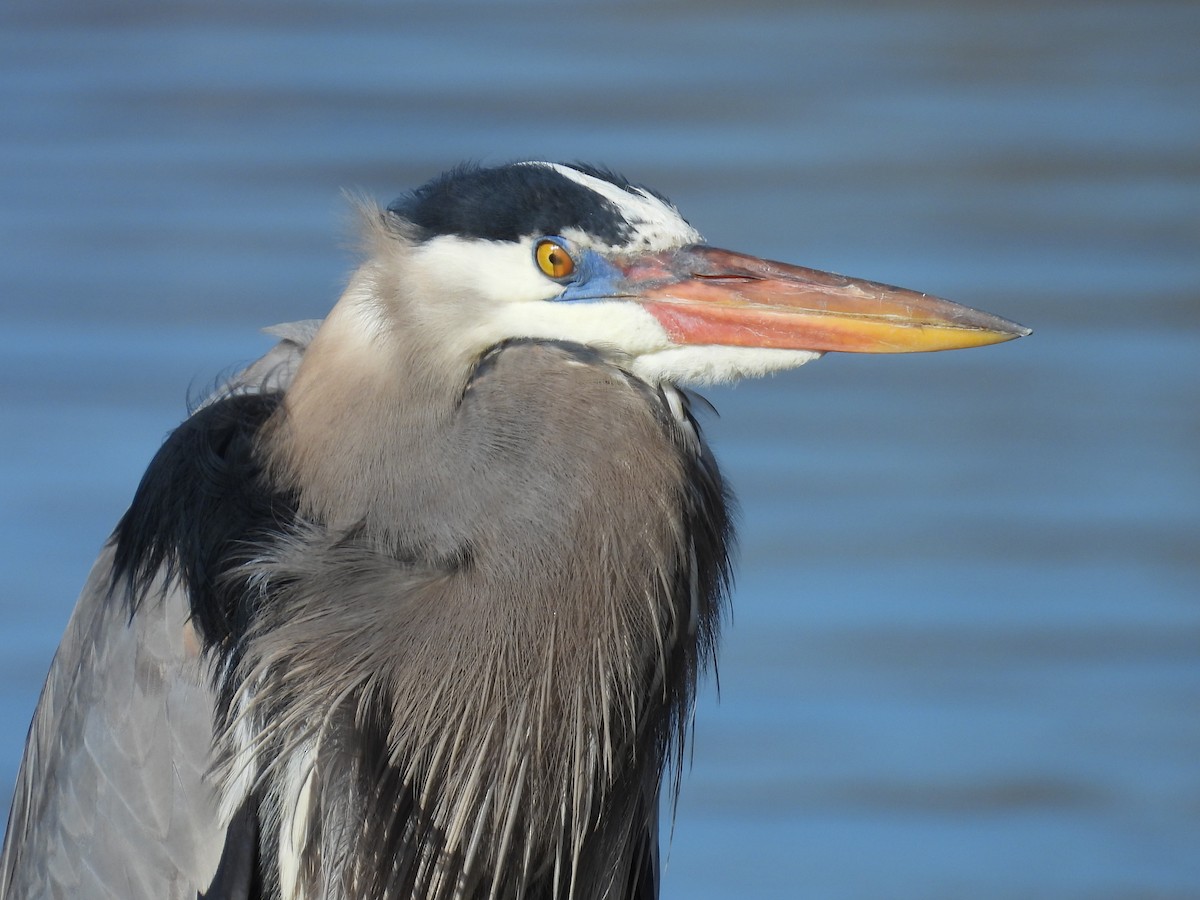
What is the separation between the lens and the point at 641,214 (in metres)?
2.24

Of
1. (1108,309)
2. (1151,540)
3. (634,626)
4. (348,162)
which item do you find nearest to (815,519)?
(1151,540)

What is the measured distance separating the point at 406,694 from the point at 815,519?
3.00 metres

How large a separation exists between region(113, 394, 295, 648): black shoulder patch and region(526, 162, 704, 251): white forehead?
0.53 meters

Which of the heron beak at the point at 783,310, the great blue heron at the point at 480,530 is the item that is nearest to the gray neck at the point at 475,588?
the great blue heron at the point at 480,530

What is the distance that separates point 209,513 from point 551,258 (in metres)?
0.56

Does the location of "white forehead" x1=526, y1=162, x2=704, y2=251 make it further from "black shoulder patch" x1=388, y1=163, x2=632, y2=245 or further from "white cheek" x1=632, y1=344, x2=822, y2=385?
"white cheek" x1=632, y1=344, x2=822, y2=385

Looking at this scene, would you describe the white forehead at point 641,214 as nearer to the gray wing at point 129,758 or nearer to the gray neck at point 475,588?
the gray neck at point 475,588

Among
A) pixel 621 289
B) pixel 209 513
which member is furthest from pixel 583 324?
pixel 209 513

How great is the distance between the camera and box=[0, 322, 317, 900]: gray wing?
2443 mm

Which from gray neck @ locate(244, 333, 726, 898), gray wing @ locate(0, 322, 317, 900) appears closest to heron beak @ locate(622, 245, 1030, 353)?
gray neck @ locate(244, 333, 726, 898)

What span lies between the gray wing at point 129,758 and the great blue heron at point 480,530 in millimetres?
40

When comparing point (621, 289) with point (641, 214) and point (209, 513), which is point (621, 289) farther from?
point (209, 513)

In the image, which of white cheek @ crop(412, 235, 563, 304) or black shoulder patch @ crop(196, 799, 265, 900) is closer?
white cheek @ crop(412, 235, 563, 304)

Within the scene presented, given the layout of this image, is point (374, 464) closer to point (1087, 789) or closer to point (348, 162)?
point (1087, 789)
